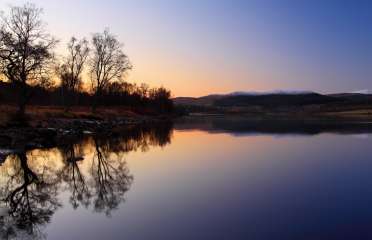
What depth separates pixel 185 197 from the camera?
10.7 m

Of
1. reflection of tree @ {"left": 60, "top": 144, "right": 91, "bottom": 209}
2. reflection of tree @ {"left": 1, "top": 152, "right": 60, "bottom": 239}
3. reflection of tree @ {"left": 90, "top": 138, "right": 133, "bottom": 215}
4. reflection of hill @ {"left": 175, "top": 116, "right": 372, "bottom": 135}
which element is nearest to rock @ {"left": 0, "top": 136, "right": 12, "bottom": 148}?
reflection of tree @ {"left": 60, "top": 144, "right": 91, "bottom": 209}

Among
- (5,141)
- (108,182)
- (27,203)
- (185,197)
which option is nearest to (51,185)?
(108,182)

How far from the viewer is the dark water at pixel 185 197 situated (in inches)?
306

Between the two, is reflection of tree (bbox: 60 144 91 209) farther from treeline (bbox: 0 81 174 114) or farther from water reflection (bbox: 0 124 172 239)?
treeline (bbox: 0 81 174 114)

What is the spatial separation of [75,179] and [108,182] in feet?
4.50

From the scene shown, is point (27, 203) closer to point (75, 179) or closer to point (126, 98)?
point (75, 179)

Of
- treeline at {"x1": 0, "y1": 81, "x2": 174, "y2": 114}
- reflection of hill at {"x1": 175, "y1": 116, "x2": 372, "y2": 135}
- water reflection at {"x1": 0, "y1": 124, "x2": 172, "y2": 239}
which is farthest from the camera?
treeline at {"x1": 0, "y1": 81, "x2": 174, "y2": 114}

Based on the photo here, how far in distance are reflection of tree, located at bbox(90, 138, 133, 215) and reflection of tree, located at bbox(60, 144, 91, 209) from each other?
12.0 inches

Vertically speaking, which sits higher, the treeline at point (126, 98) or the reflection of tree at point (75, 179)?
the treeline at point (126, 98)

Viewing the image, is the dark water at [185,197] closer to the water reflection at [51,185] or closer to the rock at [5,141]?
the water reflection at [51,185]

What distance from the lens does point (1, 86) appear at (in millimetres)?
36812

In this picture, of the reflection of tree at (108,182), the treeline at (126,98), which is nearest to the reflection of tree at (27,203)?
the reflection of tree at (108,182)

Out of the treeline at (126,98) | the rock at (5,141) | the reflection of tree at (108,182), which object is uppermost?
the treeline at (126,98)

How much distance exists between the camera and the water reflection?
8.60 metres
